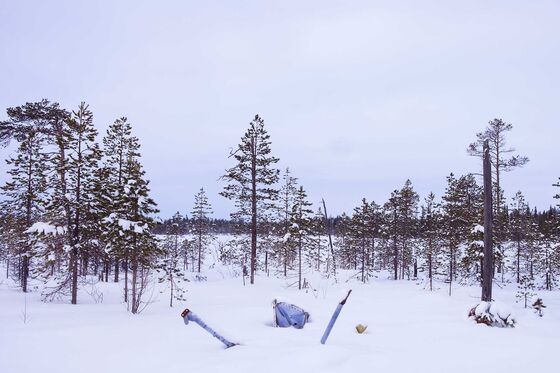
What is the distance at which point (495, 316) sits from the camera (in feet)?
39.2

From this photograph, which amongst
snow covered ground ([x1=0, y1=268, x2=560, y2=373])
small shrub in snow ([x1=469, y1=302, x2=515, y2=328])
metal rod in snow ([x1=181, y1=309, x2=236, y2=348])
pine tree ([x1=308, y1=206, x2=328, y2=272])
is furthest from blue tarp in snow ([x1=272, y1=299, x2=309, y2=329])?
pine tree ([x1=308, y1=206, x2=328, y2=272])

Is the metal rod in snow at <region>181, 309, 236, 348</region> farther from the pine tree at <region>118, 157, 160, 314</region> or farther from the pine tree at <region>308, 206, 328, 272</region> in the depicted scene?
the pine tree at <region>308, 206, 328, 272</region>

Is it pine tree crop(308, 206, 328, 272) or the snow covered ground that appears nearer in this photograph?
the snow covered ground

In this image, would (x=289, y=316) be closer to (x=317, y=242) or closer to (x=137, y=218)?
(x=137, y=218)

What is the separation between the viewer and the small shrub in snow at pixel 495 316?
1192 cm

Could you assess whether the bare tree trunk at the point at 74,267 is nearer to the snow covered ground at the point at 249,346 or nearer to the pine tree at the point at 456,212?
the snow covered ground at the point at 249,346

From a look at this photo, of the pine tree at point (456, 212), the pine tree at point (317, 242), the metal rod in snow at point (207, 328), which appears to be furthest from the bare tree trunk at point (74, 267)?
the pine tree at point (456, 212)

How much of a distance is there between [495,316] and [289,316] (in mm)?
6804

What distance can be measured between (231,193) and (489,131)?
59.4 feet

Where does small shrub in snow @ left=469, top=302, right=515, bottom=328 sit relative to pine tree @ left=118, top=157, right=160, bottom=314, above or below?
below

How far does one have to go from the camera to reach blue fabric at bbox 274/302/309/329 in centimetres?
1110

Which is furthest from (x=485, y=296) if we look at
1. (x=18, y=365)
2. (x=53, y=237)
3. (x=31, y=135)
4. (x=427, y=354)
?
(x=31, y=135)

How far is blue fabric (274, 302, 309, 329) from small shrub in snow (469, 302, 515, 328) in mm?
5916

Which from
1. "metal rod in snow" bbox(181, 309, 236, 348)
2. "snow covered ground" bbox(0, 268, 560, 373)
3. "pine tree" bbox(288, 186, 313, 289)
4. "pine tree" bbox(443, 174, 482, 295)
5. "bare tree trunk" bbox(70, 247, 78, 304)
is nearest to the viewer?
"snow covered ground" bbox(0, 268, 560, 373)
